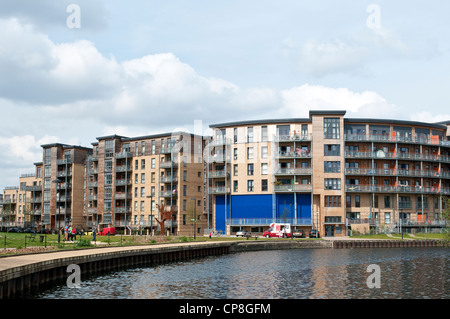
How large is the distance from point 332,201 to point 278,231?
14.3 metres

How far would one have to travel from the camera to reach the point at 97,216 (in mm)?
119188

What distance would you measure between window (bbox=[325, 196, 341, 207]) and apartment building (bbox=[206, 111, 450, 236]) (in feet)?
0.62

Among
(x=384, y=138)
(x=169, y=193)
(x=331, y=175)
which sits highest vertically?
(x=384, y=138)

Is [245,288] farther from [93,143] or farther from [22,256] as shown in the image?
[93,143]

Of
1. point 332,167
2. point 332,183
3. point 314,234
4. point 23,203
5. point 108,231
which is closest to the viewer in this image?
point 314,234

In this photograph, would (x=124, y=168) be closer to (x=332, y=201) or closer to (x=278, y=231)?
(x=278, y=231)

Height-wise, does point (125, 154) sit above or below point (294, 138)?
below

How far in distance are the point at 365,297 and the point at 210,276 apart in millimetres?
14305

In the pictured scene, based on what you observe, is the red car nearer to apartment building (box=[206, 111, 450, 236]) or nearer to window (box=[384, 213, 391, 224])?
apartment building (box=[206, 111, 450, 236])

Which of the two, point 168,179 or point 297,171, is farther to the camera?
point 168,179

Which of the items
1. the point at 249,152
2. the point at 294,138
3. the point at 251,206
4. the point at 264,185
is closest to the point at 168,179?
the point at 249,152

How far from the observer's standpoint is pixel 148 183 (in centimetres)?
11331

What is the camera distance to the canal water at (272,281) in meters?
33.8

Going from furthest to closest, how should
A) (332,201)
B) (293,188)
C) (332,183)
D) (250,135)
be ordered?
(250,135) → (332,183) → (293,188) → (332,201)
